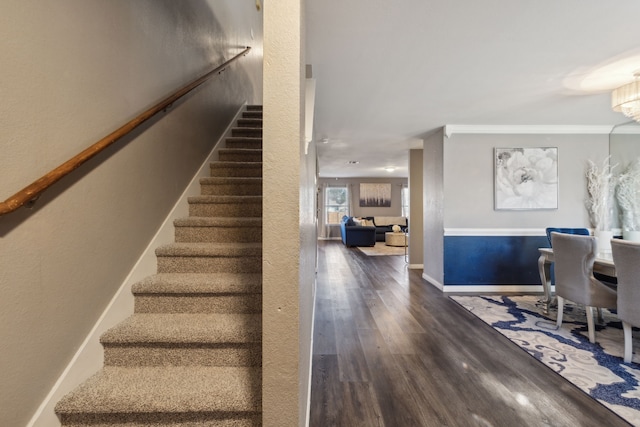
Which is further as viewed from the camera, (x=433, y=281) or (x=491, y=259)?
(x=433, y=281)

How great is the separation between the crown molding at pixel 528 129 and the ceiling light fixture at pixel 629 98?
1526mm

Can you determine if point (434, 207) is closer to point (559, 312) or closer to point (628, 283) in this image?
point (559, 312)

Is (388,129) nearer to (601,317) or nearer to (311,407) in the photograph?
(601,317)

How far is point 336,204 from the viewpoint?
11.1 m

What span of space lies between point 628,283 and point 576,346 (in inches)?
27.7

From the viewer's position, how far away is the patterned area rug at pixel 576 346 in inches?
69.8

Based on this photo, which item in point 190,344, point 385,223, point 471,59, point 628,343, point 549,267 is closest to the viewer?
point 190,344

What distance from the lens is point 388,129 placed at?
4254mm

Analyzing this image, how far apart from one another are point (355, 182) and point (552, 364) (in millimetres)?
9181

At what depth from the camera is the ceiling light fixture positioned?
7.45 ft

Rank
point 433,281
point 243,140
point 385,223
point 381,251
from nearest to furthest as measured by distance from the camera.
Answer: point 243,140, point 433,281, point 381,251, point 385,223

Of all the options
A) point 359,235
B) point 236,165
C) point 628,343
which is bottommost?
point 628,343

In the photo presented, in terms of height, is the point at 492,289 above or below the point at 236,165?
Answer: below

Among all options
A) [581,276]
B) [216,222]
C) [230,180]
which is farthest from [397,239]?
[216,222]
